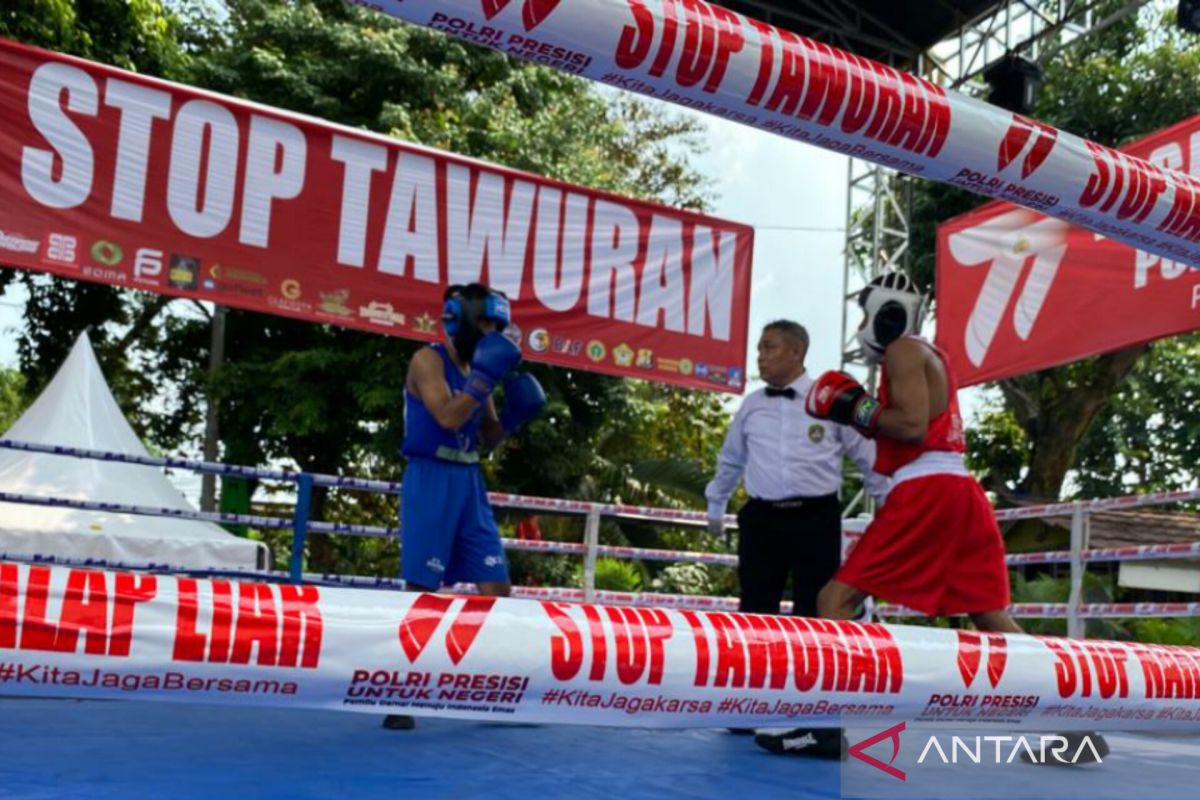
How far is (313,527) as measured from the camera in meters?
4.70

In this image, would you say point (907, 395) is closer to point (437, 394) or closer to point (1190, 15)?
point (437, 394)

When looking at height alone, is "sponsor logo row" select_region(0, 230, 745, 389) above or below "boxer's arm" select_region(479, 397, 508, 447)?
above

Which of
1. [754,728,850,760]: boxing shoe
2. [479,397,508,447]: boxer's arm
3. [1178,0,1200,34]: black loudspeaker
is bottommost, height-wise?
[754,728,850,760]: boxing shoe

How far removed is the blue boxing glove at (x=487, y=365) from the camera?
3166 millimetres

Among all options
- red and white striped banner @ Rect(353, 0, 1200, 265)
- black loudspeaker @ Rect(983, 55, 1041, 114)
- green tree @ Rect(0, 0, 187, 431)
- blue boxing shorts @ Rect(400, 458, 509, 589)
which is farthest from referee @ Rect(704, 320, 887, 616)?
green tree @ Rect(0, 0, 187, 431)

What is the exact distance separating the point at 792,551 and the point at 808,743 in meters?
0.69

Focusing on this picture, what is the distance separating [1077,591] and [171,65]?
29.0 feet

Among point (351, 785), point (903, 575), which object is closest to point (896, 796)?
point (903, 575)

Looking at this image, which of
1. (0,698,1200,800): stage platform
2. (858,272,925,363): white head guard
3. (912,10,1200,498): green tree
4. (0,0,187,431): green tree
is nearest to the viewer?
(0,698,1200,800): stage platform

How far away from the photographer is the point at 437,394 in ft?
10.8

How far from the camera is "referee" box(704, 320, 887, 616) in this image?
11.7 ft

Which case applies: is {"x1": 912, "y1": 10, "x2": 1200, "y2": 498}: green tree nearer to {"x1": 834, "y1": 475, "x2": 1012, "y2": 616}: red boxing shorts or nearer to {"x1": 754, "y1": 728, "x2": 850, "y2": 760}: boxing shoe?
{"x1": 834, "y1": 475, "x2": 1012, "y2": 616}: red boxing shorts

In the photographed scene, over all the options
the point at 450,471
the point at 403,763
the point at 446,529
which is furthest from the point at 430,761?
the point at 450,471

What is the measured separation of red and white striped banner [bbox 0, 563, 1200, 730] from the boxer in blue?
5.16 ft
